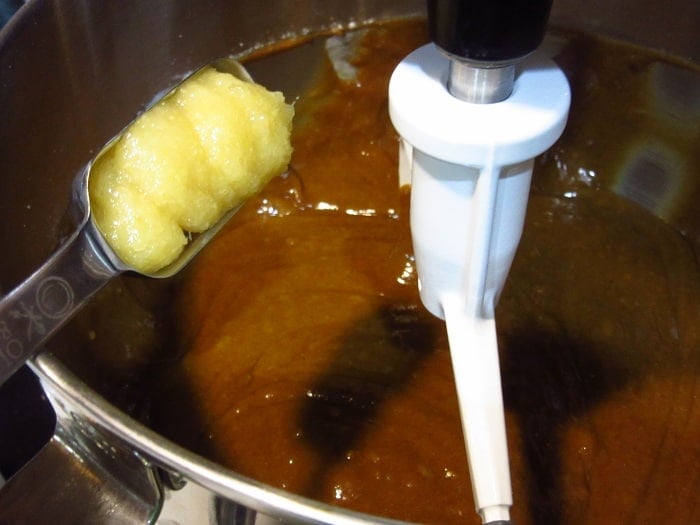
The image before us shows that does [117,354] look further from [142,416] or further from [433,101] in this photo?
[433,101]

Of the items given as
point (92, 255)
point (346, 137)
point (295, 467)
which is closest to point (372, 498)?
point (295, 467)

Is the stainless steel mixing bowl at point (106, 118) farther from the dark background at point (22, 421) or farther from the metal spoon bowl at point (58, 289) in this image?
the dark background at point (22, 421)

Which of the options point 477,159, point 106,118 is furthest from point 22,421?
point 477,159

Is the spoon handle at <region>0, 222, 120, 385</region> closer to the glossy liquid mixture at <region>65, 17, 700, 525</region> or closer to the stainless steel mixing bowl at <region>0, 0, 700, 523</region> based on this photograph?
the stainless steel mixing bowl at <region>0, 0, 700, 523</region>

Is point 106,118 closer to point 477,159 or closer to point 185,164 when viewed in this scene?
point 185,164

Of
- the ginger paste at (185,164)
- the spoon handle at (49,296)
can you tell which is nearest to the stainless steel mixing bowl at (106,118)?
the spoon handle at (49,296)

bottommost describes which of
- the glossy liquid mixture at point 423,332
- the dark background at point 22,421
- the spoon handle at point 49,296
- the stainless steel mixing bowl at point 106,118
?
the dark background at point 22,421

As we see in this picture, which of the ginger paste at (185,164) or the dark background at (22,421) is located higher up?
the ginger paste at (185,164)
